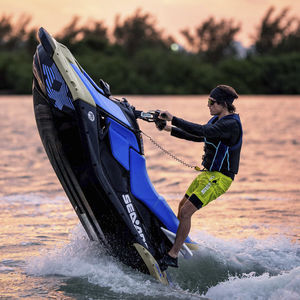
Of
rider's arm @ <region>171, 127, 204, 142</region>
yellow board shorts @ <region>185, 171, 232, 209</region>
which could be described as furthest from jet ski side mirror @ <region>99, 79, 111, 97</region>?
A: yellow board shorts @ <region>185, 171, 232, 209</region>

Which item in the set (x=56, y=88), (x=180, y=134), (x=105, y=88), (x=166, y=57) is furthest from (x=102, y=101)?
(x=166, y=57)

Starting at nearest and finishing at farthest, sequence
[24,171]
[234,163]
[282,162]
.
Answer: [234,163]
[24,171]
[282,162]

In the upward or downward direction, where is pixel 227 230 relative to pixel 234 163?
downward

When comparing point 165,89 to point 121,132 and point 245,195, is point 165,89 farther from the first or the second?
point 121,132

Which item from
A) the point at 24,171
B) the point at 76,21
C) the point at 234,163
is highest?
the point at 76,21

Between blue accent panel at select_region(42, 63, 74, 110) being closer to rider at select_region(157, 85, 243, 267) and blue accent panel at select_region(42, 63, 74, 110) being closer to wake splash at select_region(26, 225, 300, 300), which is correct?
rider at select_region(157, 85, 243, 267)

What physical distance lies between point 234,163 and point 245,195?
4.67 meters

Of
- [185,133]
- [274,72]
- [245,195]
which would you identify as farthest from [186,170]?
[274,72]

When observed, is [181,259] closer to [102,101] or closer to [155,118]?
[155,118]

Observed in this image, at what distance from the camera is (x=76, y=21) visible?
243 feet

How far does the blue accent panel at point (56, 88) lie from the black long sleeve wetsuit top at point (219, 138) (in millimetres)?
906

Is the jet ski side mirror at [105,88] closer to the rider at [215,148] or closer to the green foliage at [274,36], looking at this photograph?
the rider at [215,148]

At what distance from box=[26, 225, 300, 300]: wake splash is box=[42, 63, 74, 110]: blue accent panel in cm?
140

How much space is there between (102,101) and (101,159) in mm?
497
